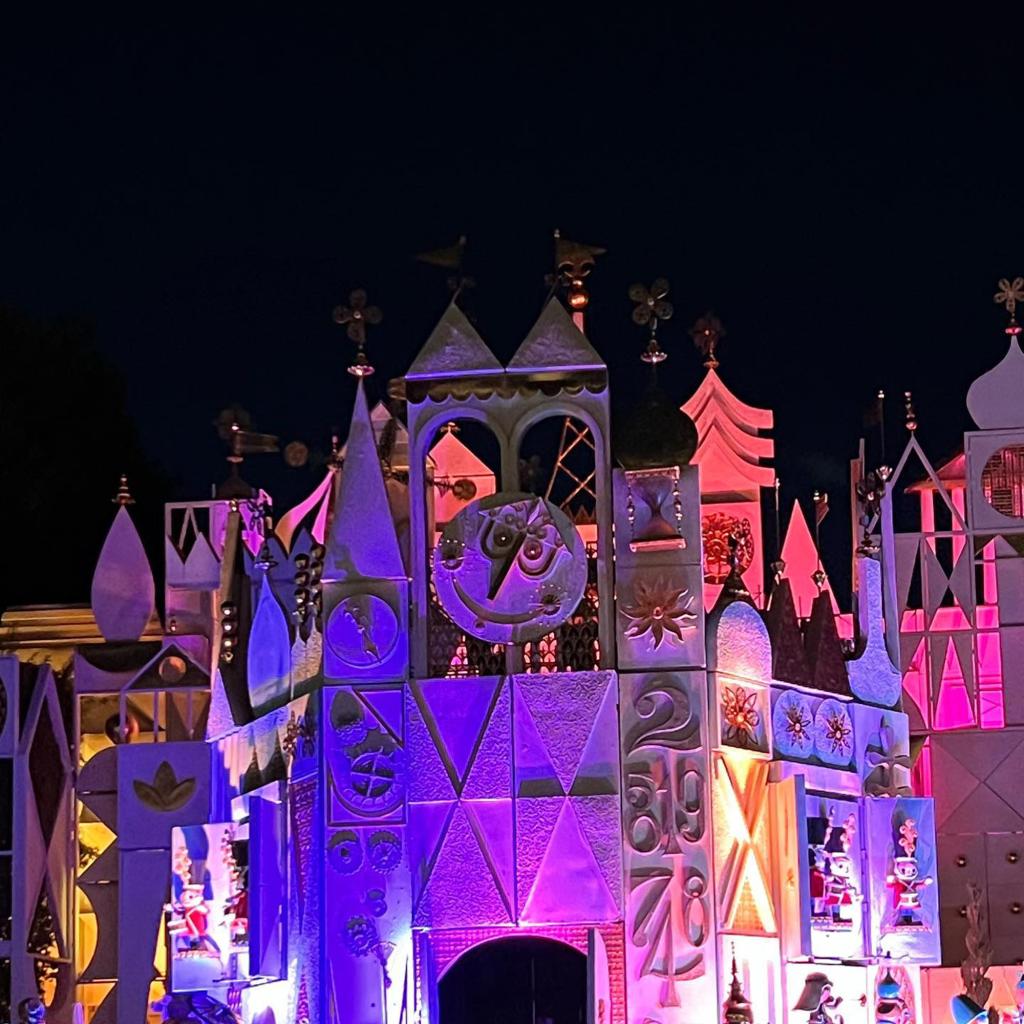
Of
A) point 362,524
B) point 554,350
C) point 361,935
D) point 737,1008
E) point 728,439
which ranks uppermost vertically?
point 728,439

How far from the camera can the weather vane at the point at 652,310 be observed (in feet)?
75.5

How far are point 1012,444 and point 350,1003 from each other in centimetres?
1015

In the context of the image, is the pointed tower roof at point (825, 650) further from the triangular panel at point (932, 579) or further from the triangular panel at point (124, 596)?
the triangular panel at point (124, 596)

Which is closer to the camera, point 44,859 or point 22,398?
point 44,859

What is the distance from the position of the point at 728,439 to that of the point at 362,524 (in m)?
6.40

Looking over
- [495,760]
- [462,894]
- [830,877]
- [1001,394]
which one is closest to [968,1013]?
[830,877]

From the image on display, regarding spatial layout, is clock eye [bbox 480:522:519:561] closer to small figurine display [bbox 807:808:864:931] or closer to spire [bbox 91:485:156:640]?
small figurine display [bbox 807:808:864:931]

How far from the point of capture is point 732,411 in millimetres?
27672

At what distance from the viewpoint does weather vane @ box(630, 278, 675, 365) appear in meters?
23.0

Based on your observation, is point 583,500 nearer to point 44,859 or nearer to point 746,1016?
point 44,859

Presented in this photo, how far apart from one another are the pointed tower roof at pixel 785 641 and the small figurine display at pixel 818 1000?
2632mm

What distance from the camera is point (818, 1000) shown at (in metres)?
22.1

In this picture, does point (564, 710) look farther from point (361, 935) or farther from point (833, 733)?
point (833, 733)

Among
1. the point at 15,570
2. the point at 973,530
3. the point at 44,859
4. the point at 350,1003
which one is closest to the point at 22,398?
the point at 15,570
